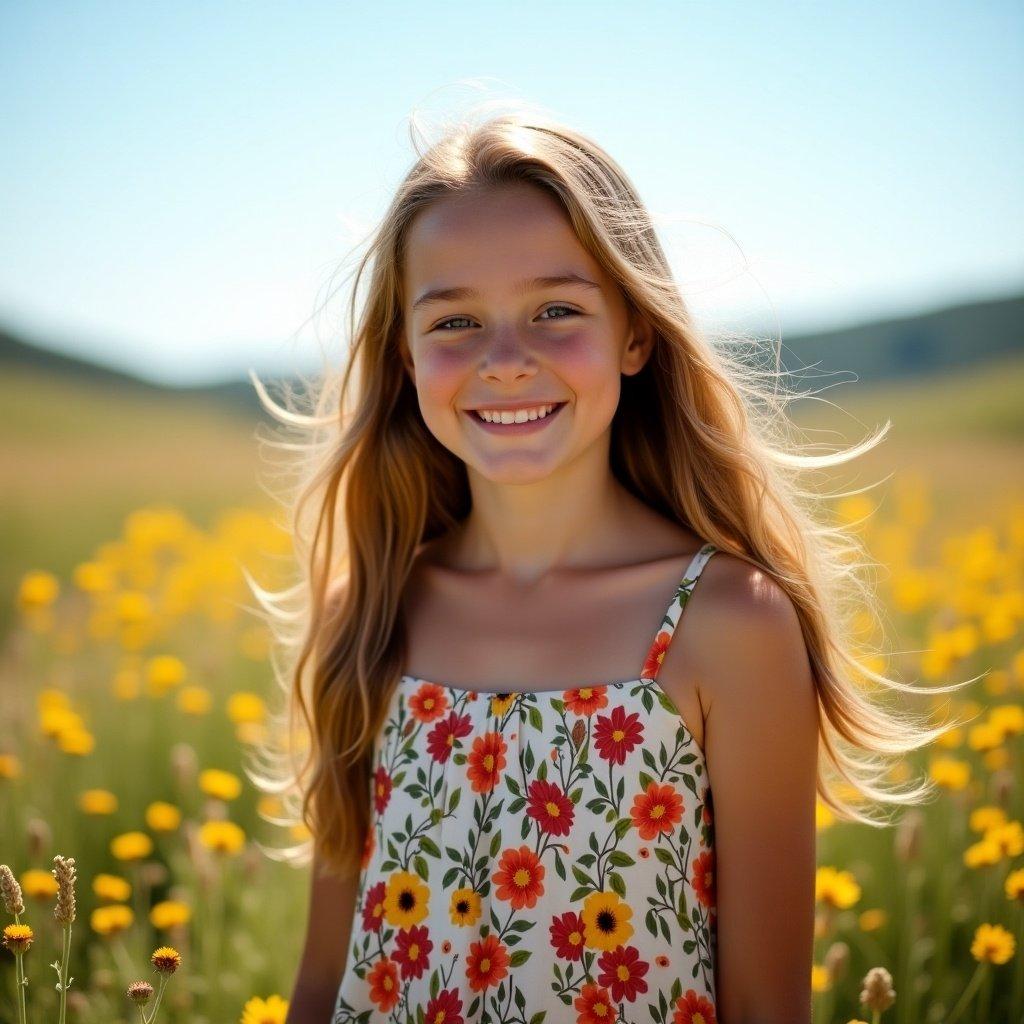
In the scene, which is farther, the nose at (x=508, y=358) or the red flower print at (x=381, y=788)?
the red flower print at (x=381, y=788)

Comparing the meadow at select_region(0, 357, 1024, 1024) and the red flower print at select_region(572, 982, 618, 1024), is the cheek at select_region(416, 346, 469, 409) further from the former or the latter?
the red flower print at select_region(572, 982, 618, 1024)

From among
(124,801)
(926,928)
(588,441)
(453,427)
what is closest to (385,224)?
(453,427)

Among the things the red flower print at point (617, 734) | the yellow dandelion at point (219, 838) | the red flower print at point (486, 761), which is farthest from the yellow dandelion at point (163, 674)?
the red flower print at point (617, 734)

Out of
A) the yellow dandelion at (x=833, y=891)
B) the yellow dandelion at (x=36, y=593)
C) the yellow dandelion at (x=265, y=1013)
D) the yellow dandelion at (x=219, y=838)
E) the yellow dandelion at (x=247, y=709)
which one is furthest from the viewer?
the yellow dandelion at (x=36, y=593)

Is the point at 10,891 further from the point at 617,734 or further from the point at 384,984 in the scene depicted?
the point at 617,734

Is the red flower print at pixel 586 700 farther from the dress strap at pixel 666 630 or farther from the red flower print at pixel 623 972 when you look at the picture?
the red flower print at pixel 623 972

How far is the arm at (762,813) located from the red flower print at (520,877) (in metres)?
0.29

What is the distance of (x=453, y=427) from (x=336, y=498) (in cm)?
50

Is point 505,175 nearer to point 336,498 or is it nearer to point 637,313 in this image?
point 637,313

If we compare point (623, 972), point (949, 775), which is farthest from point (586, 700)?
point (949, 775)

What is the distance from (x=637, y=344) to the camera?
1944 mm

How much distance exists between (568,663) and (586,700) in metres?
0.09

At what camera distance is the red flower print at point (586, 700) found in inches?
67.4

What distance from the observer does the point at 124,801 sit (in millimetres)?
3494
